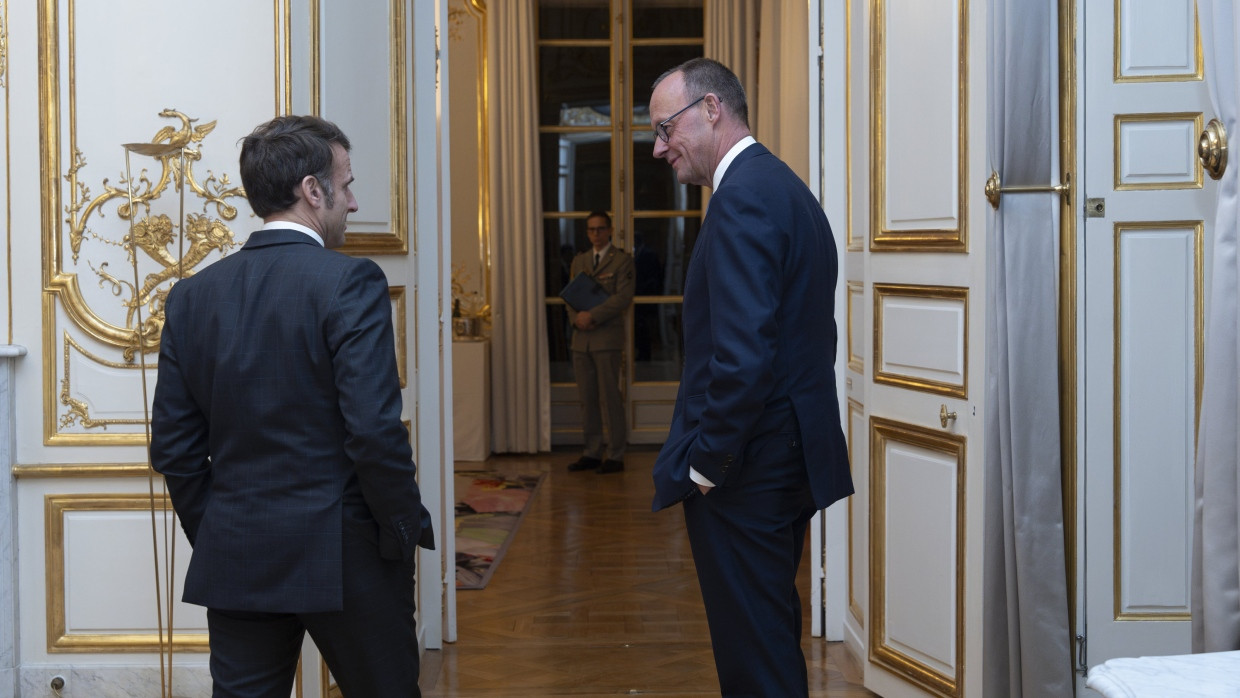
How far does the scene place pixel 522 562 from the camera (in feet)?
18.9

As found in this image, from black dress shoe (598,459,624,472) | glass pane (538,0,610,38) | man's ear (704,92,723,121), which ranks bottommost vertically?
black dress shoe (598,459,624,472)

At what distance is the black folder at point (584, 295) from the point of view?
845cm

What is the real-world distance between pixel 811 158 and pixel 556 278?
5204mm

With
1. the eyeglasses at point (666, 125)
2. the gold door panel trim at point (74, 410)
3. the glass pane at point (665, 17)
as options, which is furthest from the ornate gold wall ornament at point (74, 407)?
the glass pane at point (665, 17)

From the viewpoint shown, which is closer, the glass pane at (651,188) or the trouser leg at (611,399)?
the trouser leg at (611,399)

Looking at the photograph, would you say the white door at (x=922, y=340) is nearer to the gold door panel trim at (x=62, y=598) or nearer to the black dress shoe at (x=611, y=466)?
the gold door panel trim at (x=62, y=598)

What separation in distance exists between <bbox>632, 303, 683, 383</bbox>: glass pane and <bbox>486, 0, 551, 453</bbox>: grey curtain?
79 cm

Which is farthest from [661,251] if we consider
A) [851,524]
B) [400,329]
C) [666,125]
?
[666,125]

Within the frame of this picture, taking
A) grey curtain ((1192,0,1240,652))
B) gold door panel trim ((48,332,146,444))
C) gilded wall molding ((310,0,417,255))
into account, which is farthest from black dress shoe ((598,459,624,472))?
grey curtain ((1192,0,1240,652))

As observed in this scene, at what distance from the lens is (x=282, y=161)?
2.16 metres

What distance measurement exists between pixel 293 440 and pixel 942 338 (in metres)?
1.96

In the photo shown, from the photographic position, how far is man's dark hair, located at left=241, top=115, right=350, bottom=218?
2.16m

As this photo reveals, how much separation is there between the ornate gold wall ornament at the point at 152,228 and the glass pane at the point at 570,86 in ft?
19.9

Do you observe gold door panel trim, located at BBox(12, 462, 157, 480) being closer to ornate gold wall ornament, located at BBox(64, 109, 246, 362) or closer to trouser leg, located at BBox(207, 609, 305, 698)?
ornate gold wall ornament, located at BBox(64, 109, 246, 362)
